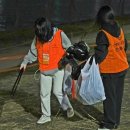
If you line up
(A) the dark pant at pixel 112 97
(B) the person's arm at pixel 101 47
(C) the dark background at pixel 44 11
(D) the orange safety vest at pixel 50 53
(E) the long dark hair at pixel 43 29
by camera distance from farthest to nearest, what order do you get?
(C) the dark background at pixel 44 11 < (D) the orange safety vest at pixel 50 53 < (E) the long dark hair at pixel 43 29 < (A) the dark pant at pixel 112 97 < (B) the person's arm at pixel 101 47

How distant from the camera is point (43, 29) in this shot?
7.29 meters

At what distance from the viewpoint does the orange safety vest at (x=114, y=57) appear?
6.78 metres

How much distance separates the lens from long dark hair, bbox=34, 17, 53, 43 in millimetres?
7281

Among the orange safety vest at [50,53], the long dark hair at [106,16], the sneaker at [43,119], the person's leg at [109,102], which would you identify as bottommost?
the sneaker at [43,119]

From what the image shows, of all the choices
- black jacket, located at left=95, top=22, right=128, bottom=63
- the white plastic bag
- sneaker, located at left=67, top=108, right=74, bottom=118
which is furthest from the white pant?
black jacket, located at left=95, top=22, right=128, bottom=63

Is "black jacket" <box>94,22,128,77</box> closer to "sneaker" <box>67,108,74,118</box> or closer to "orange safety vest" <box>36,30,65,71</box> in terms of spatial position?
"orange safety vest" <box>36,30,65,71</box>

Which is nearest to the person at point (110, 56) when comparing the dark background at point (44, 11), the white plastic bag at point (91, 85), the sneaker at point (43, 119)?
the white plastic bag at point (91, 85)

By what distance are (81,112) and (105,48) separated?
1.93 metres

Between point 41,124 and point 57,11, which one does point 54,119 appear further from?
point 57,11

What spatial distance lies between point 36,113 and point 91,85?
6.10 ft

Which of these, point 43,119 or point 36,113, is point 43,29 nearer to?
point 43,119

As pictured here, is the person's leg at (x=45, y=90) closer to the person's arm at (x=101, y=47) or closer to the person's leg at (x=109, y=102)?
the person's leg at (x=109, y=102)

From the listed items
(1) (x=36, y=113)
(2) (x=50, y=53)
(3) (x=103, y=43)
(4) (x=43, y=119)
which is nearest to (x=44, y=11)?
(1) (x=36, y=113)

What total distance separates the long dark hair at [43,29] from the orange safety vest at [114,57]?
37.2 inches
